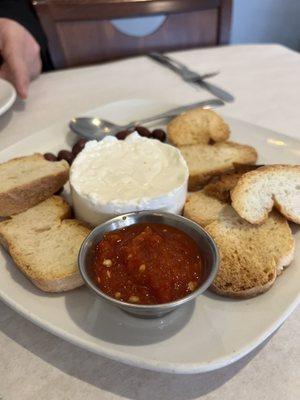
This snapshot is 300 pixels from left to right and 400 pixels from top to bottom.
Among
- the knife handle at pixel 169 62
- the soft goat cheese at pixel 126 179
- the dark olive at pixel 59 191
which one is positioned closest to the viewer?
the soft goat cheese at pixel 126 179

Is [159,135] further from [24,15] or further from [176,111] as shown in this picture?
[24,15]

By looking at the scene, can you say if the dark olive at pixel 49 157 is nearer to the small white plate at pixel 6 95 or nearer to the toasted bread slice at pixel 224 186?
the small white plate at pixel 6 95

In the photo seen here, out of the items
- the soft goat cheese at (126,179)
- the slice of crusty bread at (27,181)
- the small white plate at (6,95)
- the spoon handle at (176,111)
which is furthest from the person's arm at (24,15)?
the soft goat cheese at (126,179)

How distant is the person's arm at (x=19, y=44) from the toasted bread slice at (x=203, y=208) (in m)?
1.40

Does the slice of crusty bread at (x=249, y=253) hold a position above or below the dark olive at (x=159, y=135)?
above

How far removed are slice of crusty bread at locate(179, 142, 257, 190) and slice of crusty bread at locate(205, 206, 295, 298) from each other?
0.33 meters

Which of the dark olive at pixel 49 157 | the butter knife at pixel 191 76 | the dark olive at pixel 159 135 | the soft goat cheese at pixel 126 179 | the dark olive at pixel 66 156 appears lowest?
the butter knife at pixel 191 76

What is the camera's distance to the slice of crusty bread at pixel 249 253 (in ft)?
4.25

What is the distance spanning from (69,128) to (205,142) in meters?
0.73

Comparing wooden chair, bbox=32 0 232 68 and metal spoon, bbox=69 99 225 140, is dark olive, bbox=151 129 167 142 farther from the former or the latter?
wooden chair, bbox=32 0 232 68

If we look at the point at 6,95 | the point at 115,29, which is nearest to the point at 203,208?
the point at 6,95

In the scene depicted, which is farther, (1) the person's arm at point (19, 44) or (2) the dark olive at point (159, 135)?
(1) the person's arm at point (19, 44)

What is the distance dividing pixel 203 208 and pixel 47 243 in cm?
62

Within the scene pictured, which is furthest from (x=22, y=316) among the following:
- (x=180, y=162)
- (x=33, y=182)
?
(x=180, y=162)
